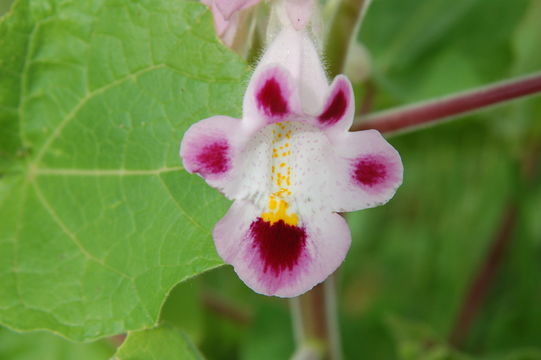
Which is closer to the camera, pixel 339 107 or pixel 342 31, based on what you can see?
pixel 339 107

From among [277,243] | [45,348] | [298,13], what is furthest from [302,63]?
[45,348]

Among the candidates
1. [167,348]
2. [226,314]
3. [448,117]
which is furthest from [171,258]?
[226,314]

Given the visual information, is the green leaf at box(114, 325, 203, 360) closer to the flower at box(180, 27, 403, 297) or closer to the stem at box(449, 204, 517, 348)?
the flower at box(180, 27, 403, 297)

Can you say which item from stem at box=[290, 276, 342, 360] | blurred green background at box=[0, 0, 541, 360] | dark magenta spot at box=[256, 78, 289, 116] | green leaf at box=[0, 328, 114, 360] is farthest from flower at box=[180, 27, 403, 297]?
green leaf at box=[0, 328, 114, 360]

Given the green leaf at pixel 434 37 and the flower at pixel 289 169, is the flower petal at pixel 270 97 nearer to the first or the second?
the flower at pixel 289 169

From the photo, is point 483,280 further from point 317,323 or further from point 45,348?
point 45,348

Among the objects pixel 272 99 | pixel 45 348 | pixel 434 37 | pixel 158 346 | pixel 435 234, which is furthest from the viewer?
pixel 435 234
